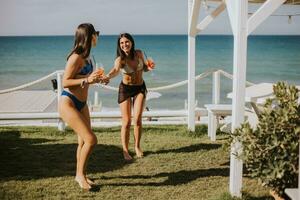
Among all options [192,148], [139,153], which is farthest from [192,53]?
[139,153]

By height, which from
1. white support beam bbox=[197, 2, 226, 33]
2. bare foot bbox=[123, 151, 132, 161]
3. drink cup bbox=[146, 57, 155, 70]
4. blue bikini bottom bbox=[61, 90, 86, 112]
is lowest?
bare foot bbox=[123, 151, 132, 161]

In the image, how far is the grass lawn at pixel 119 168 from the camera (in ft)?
17.1

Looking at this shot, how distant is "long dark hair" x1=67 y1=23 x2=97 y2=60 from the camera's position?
480cm

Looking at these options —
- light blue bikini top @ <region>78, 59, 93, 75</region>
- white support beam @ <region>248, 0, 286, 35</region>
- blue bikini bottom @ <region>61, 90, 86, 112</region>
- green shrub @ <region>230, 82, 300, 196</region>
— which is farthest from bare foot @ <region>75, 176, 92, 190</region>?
white support beam @ <region>248, 0, 286, 35</region>

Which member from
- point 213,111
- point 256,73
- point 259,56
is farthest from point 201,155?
point 259,56

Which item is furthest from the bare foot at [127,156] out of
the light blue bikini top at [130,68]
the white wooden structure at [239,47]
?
the white wooden structure at [239,47]

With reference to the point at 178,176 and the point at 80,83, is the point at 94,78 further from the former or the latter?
the point at 178,176

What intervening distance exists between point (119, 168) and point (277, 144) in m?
2.92

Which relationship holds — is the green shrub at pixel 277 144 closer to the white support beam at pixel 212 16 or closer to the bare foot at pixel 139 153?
the bare foot at pixel 139 153

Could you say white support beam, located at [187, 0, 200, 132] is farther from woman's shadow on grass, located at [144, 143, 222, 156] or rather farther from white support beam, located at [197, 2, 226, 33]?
woman's shadow on grass, located at [144, 143, 222, 156]

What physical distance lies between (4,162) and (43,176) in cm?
110

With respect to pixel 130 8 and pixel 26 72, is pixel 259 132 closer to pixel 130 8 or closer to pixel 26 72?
pixel 26 72

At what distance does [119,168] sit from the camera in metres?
6.25

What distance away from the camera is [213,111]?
790 cm
